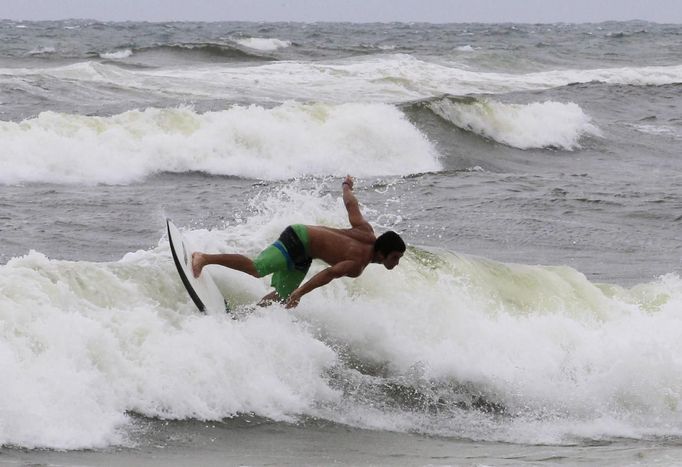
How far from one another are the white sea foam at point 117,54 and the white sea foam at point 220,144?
17.7 meters

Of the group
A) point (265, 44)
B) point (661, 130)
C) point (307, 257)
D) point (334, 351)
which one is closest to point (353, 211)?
point (307, 257)

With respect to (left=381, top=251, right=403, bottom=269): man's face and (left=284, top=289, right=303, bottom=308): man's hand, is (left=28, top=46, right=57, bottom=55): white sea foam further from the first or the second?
(left=381, top=251, right=403, bottom=269): man's face

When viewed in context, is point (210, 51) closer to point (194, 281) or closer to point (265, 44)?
point (265, 44)

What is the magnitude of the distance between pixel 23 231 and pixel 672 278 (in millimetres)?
7017

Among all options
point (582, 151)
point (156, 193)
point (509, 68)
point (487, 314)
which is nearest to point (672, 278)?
point (487, 314)

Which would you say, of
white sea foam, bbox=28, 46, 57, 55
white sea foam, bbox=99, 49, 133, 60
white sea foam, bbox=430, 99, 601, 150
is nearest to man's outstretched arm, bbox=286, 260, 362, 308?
white sea foam, bbox=430, 99, 601, 150

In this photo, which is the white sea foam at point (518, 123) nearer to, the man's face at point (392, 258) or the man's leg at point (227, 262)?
the man's leg at point (227, 262)

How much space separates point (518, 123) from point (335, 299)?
1712cm

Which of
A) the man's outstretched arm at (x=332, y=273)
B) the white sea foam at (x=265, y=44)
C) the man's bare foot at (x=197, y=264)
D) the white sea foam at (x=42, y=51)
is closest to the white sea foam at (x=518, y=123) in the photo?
the man's bare foot at (x=197, y=264)

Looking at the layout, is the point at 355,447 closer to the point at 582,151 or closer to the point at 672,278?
the point at 672,278

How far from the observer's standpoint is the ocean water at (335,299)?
703 cm

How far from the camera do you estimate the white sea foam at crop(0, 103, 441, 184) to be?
17.4m

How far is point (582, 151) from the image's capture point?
23609mm

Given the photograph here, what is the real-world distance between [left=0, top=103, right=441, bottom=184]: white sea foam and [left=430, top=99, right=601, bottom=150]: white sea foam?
89.2 inches
